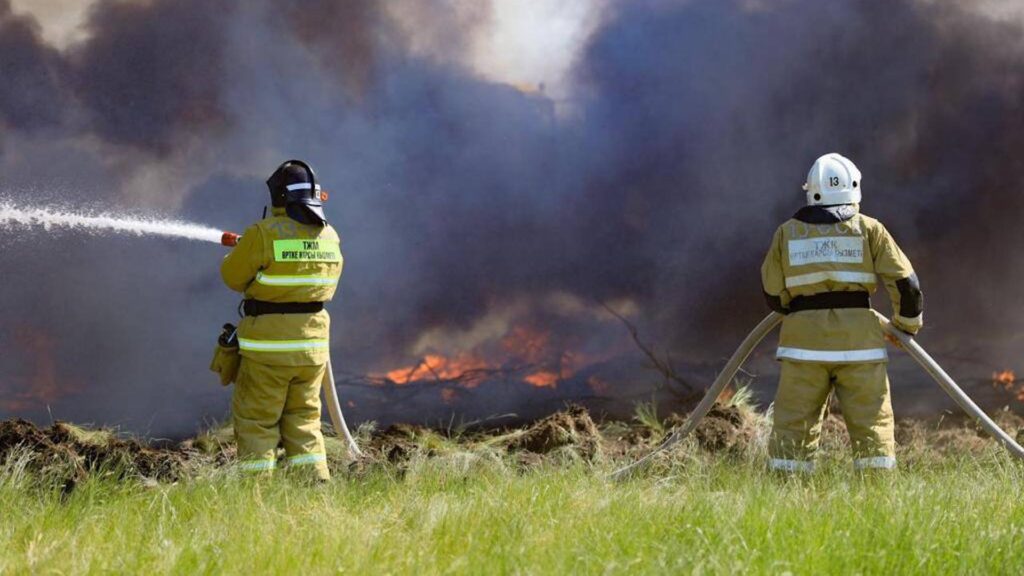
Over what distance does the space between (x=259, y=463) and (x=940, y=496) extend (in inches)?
Result: 141

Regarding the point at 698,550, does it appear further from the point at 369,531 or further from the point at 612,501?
the point at 369,531

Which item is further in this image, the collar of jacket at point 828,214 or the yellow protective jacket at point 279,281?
the collar of jacket at point 828,214

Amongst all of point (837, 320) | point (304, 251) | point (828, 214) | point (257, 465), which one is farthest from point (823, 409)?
point (257, 465)

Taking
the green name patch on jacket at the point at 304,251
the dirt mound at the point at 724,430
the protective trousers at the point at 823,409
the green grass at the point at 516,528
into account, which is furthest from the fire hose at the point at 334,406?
the protective trousers at the point at 823,409

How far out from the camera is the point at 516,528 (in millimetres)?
4523

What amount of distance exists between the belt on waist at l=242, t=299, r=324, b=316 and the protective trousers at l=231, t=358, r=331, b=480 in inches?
11.3

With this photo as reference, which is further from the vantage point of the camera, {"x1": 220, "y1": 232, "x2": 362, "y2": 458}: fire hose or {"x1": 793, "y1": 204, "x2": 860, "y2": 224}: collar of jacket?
{"x1": 220, "y1": 232, "x2": 362, "y2": 458}: fire hose

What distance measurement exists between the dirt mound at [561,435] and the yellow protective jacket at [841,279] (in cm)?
181

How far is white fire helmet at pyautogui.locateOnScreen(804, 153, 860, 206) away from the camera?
6.43 meters

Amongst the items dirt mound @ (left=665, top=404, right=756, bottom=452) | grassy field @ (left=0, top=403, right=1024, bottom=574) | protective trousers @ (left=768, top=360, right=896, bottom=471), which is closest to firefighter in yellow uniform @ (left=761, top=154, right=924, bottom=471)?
protective trousers @ (left=768, top=360, right=896, bottom=471)

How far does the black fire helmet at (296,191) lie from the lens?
6297 millimetres

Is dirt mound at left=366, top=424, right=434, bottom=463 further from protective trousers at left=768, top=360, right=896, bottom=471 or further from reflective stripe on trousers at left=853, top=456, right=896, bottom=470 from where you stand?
reflective stripe on trousers at left=853, top=456, right=896, bottom=470

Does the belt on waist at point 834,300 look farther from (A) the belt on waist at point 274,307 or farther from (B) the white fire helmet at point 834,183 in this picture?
(A) the belt on waist at point 274,307

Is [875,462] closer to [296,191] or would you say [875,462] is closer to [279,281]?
[279,281]
